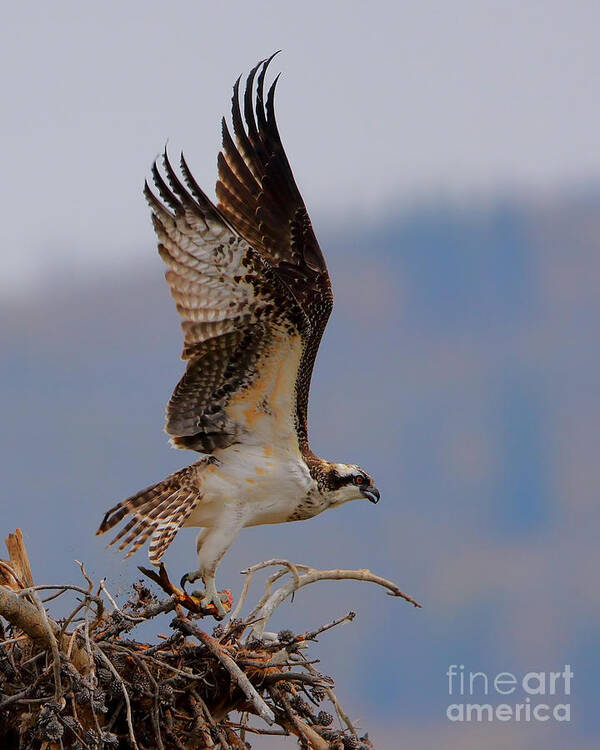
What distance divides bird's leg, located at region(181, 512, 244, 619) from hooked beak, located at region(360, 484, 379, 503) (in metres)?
0.81

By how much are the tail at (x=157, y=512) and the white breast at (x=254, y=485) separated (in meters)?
0.11

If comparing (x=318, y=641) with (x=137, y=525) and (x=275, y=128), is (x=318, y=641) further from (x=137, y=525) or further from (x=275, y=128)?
(x=275, y=128)

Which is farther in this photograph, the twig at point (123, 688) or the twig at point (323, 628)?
the twig at point (323, 628)

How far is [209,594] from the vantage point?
6969 millimetres

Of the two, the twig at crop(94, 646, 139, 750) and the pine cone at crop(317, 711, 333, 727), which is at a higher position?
the twig at crop(94, 646, 139, 750)

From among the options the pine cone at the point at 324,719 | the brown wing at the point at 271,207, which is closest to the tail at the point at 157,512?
the brown wing at the point at 271,207

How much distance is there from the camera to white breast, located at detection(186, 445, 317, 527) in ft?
23.8

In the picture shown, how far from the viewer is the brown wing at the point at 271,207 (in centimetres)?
741

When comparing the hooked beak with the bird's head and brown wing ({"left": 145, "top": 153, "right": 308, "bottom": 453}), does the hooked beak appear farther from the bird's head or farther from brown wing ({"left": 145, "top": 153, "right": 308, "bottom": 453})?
brown wing ({"left": 145, "top": 153, "right": 308, "bottom": 453})

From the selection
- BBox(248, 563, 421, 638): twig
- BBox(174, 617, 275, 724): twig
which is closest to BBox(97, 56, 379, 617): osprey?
BBox(248, 563, 421, 638): twig

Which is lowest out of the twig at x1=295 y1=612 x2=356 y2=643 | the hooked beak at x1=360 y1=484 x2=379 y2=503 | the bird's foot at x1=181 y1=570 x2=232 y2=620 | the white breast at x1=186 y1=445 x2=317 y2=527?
the bird's foot at x1=181 y1=570 x2=232 y2=620

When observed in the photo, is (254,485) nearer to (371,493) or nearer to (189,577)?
(189,577)

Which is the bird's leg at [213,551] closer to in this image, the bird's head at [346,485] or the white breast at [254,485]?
the white breast at [254,485]

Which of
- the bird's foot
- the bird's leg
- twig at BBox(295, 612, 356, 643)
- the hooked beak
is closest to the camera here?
twig at BBox(295, 612, 356, 643)
